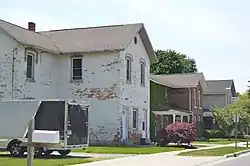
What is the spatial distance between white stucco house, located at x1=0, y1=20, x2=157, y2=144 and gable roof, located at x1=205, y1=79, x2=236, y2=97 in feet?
116

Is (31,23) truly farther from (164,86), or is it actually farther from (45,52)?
(164,86)

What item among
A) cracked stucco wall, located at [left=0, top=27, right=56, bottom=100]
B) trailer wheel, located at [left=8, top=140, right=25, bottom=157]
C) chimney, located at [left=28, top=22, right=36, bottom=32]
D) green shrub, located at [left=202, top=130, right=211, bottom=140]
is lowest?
green shrub, located at [left=202, top=130, right=211, bottom=140]

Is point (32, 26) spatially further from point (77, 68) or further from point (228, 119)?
point (228, 119)

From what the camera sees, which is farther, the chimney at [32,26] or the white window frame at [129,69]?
the chimney at [32,26]

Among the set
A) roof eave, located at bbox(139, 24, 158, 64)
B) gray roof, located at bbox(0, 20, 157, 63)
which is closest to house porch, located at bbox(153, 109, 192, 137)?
roof eave, located at bbox(139, 24, 158, 64)

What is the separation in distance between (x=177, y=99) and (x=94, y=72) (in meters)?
20.5

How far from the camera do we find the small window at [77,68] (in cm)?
3626

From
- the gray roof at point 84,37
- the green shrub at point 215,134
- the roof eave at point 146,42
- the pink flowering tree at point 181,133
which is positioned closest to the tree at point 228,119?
the green shrub at point 215,134

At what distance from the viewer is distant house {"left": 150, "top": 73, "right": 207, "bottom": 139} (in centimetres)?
4697

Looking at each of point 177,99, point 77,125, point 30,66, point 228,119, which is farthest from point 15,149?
point 228,119

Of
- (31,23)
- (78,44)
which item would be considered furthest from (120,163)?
(31,23)

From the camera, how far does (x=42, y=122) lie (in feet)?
73.9

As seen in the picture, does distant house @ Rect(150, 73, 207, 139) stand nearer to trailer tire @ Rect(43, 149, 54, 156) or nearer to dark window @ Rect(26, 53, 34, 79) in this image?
dark window @ Rect(26, 53, 34, 79)

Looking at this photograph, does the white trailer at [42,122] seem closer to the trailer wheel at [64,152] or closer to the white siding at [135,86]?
the trailer wheel at [64,152]
